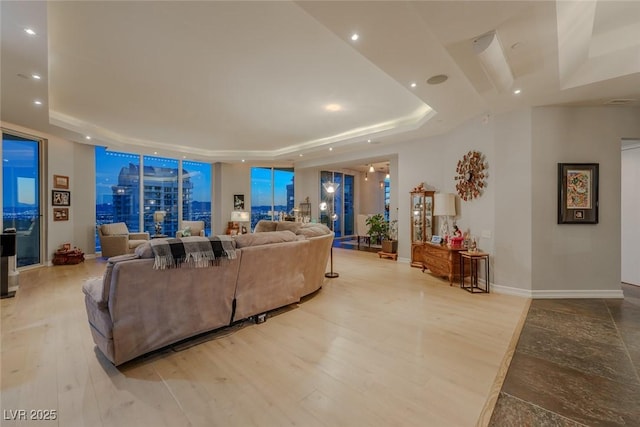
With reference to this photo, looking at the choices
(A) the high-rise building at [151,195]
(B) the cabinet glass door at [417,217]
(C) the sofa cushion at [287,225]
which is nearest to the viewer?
(C) the sofa cushion at [287,225]

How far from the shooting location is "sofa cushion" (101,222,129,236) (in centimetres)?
677

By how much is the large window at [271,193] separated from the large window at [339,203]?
123 centimetres

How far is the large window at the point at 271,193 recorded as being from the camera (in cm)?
1005

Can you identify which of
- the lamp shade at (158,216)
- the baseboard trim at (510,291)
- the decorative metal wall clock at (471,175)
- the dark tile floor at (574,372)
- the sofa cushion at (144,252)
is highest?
the decorative metal wall clock at (471,175)

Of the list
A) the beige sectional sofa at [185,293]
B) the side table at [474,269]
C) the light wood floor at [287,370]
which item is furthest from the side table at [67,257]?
the side table at [474,269]

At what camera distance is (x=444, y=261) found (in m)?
4.80

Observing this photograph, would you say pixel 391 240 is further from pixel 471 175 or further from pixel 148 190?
pixel 148 190

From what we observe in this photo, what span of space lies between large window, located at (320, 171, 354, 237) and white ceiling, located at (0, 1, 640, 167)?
5.18 m


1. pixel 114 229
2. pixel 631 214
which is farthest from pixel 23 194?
pixel 631 214

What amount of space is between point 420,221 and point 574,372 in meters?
3.98

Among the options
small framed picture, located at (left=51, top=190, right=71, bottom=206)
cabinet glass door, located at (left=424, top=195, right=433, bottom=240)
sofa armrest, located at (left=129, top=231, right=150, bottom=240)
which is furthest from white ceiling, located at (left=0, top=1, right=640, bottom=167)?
sofa armrest, located at (left=129, top=231, right=150, bottom=240)

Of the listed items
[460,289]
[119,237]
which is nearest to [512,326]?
[460,289]

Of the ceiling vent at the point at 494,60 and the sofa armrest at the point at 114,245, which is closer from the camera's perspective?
the ceiling vent at the point at 494,60

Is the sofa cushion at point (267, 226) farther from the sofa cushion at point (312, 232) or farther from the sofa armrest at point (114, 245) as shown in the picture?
the sofa armrest at point (114, 245)
